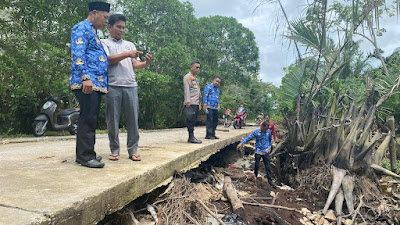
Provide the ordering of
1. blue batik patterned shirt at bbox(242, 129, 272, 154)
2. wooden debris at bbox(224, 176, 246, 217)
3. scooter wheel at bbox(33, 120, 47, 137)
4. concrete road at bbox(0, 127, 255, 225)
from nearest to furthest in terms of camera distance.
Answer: concrete road at bbox(0, 127, 255, 225)
wooden debris at bbox(224, 176, 246, 217)
blue batik patterned shirt at bbox(242, 129, 272, 154)
scooter wheel at bbox(33, 120, 47, 137)

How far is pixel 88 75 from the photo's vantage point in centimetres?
278

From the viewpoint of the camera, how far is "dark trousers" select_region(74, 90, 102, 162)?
2.84 metres

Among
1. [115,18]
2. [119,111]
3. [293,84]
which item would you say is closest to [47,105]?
[119,111]

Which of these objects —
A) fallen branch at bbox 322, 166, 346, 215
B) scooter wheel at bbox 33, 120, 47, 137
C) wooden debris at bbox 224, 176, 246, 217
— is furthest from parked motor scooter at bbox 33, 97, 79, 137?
fallen branch at bbox 322, 166, 346, 215

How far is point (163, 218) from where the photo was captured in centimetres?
293

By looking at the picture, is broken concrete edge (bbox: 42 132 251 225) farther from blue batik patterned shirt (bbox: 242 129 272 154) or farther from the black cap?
blue batik patterned shirt (bbox: 242 129 272 154)

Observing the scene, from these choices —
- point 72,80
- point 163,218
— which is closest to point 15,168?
point 72,80

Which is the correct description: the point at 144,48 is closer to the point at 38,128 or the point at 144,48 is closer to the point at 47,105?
the point at 47,105

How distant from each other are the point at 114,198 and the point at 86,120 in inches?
38.1

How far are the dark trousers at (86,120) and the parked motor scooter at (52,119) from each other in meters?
6.27

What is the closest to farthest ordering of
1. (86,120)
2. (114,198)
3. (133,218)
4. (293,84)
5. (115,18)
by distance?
1. (114,198)
2. (133,218)
3. (86,120)
4. (115,18)
5. (293,84)

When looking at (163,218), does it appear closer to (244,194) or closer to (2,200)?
(2,200)

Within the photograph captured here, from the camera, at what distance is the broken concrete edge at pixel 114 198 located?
69.4 inches

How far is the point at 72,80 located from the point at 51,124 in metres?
6.58
